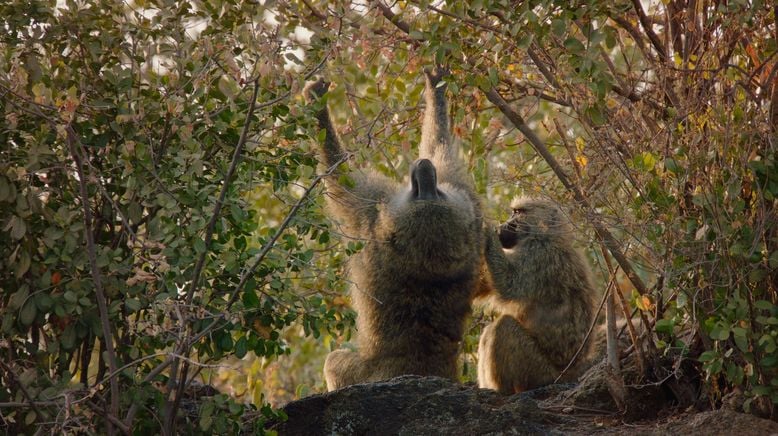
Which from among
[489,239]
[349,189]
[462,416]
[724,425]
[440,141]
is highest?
[440,141]

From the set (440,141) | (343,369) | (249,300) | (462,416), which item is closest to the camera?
(249,300)

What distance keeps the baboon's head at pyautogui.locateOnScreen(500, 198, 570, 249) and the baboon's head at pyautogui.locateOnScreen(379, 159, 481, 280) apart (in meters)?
0.45

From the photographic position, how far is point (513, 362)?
252 inches

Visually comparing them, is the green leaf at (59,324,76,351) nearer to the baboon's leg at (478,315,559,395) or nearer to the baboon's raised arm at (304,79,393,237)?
the baboon's raised arm at (304,79,393,237)

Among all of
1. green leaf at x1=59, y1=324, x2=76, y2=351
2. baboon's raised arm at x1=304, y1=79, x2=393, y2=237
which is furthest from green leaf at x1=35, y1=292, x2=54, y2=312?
baboon's raised arm at x1=304, y1=79, x2=393, y2=237

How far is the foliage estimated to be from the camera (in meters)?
3.92

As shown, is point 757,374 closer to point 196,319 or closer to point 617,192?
point 617,192

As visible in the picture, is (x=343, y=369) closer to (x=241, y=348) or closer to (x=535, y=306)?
(x=535, y=306)

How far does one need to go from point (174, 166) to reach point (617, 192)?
2.55 m

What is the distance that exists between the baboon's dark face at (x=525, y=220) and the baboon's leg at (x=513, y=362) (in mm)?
633

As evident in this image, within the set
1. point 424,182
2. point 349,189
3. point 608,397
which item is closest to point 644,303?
point 608,397

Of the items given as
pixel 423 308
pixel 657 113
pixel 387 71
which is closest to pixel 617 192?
pixel 657 113

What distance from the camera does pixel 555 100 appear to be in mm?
5656

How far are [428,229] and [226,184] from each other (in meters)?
2.48
